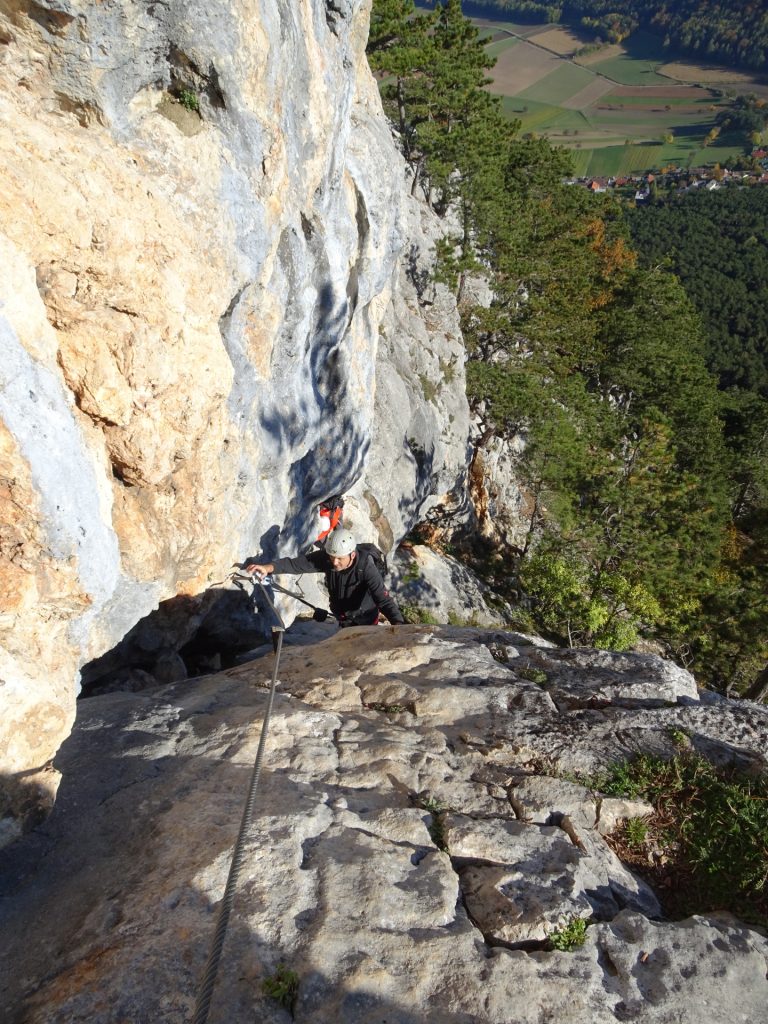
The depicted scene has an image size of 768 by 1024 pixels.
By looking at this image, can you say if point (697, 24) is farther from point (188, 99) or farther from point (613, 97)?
point (188, 99)

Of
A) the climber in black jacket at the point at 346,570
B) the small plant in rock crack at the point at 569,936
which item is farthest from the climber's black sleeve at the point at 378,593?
the small plant in rock crack at the point at 569,936

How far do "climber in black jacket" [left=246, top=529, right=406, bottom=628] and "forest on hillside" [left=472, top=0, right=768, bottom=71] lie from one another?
746ft

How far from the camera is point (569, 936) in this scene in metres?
4.27

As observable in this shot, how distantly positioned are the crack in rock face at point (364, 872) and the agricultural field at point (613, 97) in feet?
432

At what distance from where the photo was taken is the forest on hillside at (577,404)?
19547mm

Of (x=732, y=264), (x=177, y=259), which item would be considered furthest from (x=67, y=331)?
(x=732, y=264)

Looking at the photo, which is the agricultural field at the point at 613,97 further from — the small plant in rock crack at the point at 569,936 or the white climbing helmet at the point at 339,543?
the small plant in rock crack at the point at 569,936

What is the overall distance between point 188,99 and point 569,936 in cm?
851

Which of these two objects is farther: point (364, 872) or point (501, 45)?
point (501, 45)

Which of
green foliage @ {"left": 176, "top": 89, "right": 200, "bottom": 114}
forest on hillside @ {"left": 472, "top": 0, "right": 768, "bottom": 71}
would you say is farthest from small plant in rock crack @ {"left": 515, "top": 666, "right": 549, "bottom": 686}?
forest on hillside @ {"left": 472, "top": 0, "right": 768, "bottom": 71}

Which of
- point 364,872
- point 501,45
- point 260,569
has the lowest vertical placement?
point 364,872

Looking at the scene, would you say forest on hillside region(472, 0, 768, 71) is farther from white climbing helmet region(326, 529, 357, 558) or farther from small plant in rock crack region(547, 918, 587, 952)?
small plant in rock crack region(547, 918, 587, 952)

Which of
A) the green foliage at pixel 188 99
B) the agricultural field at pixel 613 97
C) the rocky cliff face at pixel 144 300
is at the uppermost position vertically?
the agricultural field at pixel 613 97

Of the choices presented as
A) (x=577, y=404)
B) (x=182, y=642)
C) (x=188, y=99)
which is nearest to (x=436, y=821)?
(x=182, y=642)
